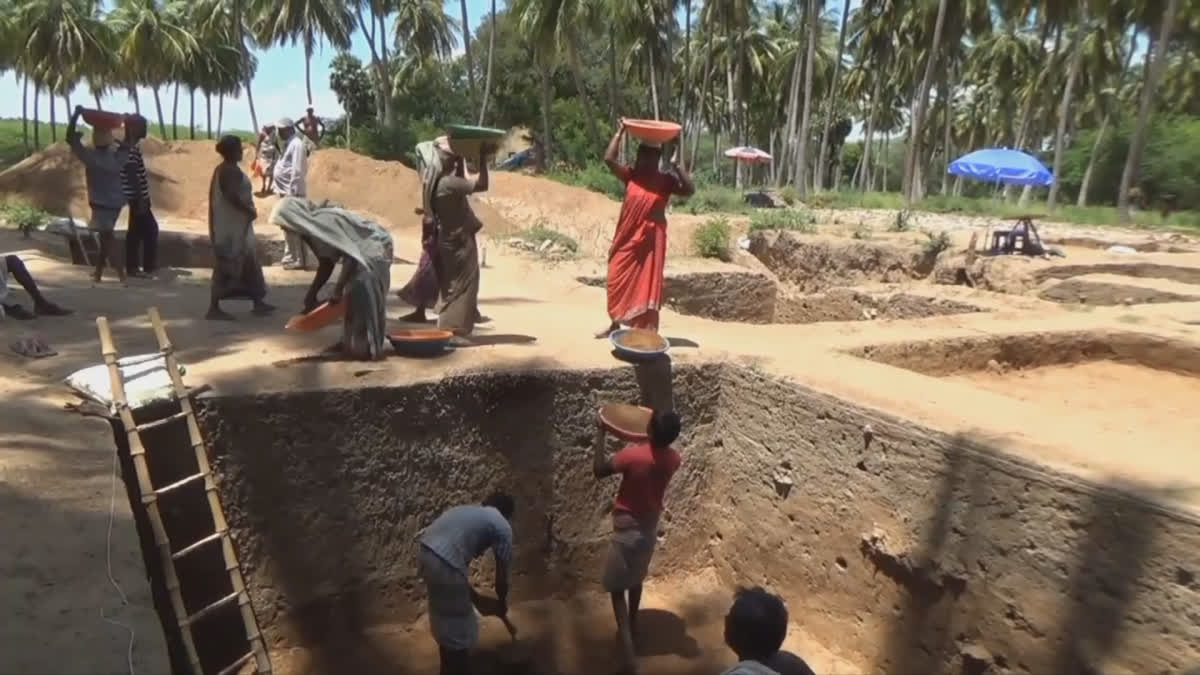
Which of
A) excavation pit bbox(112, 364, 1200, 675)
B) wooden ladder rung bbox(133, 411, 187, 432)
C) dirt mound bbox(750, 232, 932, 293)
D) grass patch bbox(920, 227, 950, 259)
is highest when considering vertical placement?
grass patch bbox(920, 227, 950, 259)

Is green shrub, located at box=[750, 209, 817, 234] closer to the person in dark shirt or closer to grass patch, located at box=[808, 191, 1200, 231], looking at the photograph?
grass patch, located at box=[808, 191, 1200, 231]

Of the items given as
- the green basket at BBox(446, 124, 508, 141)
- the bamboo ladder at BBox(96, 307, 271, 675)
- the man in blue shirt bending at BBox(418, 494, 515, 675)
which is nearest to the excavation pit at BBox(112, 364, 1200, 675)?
the bamboo ladder at BBox(96, 307, 271, 675)

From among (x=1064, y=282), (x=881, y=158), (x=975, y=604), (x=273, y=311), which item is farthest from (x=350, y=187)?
(x=881, y=158)

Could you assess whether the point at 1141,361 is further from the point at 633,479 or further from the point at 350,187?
the point at 350,187

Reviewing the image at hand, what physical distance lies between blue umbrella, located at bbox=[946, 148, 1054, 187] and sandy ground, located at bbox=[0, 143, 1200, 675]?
6066mm

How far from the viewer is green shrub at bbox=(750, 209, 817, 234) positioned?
48.2 feet

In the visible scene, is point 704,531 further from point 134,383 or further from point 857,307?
point 857,307

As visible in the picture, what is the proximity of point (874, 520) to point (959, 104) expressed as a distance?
52.7m

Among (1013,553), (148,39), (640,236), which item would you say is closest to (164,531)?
(640,236)

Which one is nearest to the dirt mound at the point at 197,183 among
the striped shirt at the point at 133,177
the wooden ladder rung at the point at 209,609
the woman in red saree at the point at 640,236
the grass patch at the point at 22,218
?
the grass patch at the point at 22,218

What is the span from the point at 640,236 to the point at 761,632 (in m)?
4.12

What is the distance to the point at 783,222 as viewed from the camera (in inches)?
590

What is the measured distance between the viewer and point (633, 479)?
4801mm

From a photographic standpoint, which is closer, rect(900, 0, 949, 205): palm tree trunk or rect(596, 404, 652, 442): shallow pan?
rect(596, 404, 652, 442): shallow pan
